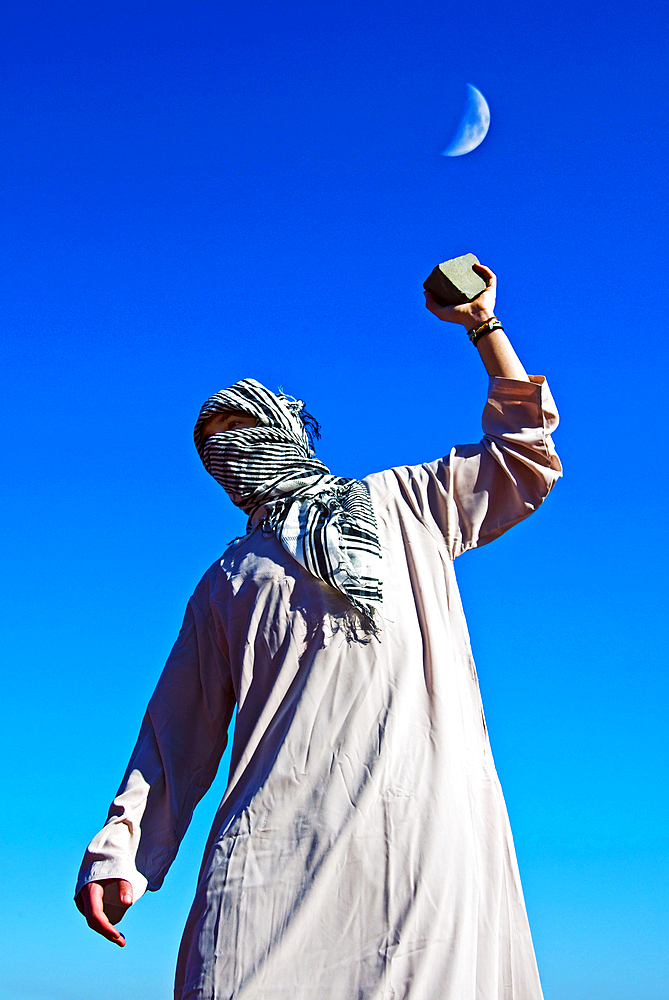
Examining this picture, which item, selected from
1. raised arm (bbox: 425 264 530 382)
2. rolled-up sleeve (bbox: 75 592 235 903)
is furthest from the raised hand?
rolled-up sleeve (bbox: 75 592 235 903)

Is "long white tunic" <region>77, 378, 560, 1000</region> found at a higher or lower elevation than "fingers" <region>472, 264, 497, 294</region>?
lower

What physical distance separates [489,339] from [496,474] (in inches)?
20.1

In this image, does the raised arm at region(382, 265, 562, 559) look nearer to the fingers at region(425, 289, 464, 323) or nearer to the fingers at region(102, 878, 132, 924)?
the fingers at region(425, 289, 464, 323)

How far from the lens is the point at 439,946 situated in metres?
3.14

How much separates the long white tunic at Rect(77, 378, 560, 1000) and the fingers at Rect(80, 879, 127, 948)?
0.18ft

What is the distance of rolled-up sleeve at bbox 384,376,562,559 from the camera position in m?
3.95

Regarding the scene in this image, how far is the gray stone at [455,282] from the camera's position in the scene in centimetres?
408

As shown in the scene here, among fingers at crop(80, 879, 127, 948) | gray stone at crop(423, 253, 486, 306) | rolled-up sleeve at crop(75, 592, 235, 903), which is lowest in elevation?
fingers at crop(80, 879, 127, 948)

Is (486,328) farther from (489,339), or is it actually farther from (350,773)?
(350,773)

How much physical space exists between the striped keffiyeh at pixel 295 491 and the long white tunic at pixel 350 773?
0.25 feet

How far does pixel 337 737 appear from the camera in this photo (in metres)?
3.51

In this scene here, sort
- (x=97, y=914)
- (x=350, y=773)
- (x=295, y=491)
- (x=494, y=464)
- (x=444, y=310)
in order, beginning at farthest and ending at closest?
(x=295, y=491), (x=444, y=310), (x=494, y=464), (x=97, y=914), (x=350, y=773)

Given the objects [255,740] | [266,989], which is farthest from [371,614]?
[266,989]

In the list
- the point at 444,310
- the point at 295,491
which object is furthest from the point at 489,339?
the point at 295,491
